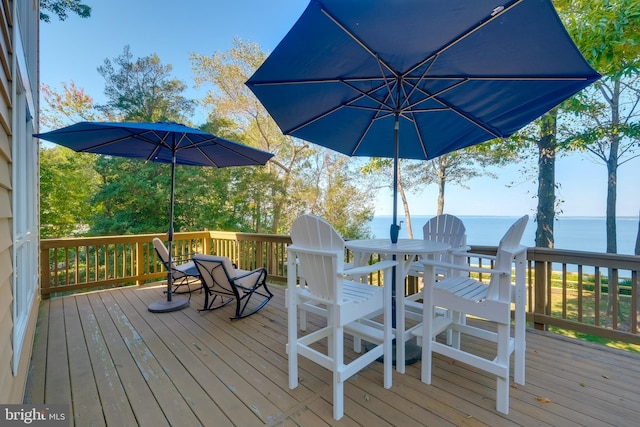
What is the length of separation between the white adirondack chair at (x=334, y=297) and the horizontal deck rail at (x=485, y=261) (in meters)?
1.56

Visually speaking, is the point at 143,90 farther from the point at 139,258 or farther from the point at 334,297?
the point at 334,297

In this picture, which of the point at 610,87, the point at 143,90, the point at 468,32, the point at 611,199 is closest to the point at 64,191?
the point at 143,90

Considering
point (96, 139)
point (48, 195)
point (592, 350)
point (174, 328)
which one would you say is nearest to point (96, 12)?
point (48, 195)

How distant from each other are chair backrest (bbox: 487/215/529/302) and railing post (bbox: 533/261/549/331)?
152 cm

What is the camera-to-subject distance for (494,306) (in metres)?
1.87

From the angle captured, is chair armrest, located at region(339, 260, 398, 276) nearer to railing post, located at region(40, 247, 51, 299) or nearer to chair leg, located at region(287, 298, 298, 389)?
chair leg, located at region(287, 298, 298, 389)

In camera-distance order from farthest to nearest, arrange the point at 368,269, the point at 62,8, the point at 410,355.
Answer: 1. the point at 62,8
2. the point at 410,355
3. the point at 368,269

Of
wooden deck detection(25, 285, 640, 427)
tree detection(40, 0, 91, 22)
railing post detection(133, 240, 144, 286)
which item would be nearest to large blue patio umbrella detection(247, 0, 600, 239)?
wooden deck detection(25, 285, 640, 427)

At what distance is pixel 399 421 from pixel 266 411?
32.6 inches

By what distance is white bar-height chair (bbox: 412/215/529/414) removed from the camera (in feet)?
6.02

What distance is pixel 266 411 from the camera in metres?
1.79

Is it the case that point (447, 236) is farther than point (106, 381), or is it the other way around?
point (447, 236)

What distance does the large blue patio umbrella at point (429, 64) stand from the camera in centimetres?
159

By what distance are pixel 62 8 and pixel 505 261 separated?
42.3 ft
